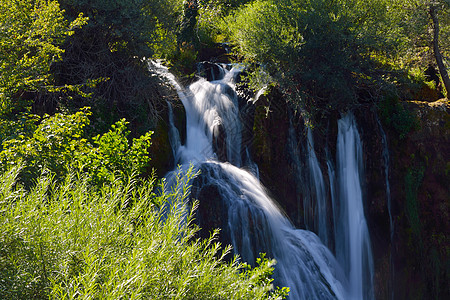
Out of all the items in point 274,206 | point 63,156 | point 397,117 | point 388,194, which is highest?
point 63,156

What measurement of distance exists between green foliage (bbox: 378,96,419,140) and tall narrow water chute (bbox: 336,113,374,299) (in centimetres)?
109

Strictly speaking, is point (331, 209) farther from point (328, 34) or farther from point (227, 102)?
point (328, 34)

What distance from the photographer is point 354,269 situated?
37.8 ft

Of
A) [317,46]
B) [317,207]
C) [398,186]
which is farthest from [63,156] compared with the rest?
[398,186]

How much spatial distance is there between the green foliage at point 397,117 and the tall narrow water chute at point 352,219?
1.09 meters

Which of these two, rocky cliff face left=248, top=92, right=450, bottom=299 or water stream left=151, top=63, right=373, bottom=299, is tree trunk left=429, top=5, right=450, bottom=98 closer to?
rocky cliff face left=248, top=92, right=450, bottom=299

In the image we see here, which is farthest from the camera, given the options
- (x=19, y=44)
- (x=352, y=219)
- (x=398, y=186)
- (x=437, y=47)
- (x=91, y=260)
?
(x=437, y=47)

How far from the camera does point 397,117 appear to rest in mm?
12594

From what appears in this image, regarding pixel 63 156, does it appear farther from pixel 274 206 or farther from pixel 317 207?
pixel 317 207

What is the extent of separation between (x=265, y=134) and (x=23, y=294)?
32.3 feet

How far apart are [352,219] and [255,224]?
453 centimetres

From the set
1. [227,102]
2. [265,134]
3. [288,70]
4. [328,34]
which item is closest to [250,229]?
[265,134]

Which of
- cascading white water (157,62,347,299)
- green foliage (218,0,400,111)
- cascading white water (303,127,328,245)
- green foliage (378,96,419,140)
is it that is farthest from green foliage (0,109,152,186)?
green foliage (378,96,419,140)

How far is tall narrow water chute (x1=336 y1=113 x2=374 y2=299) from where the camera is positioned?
11.5 metres
